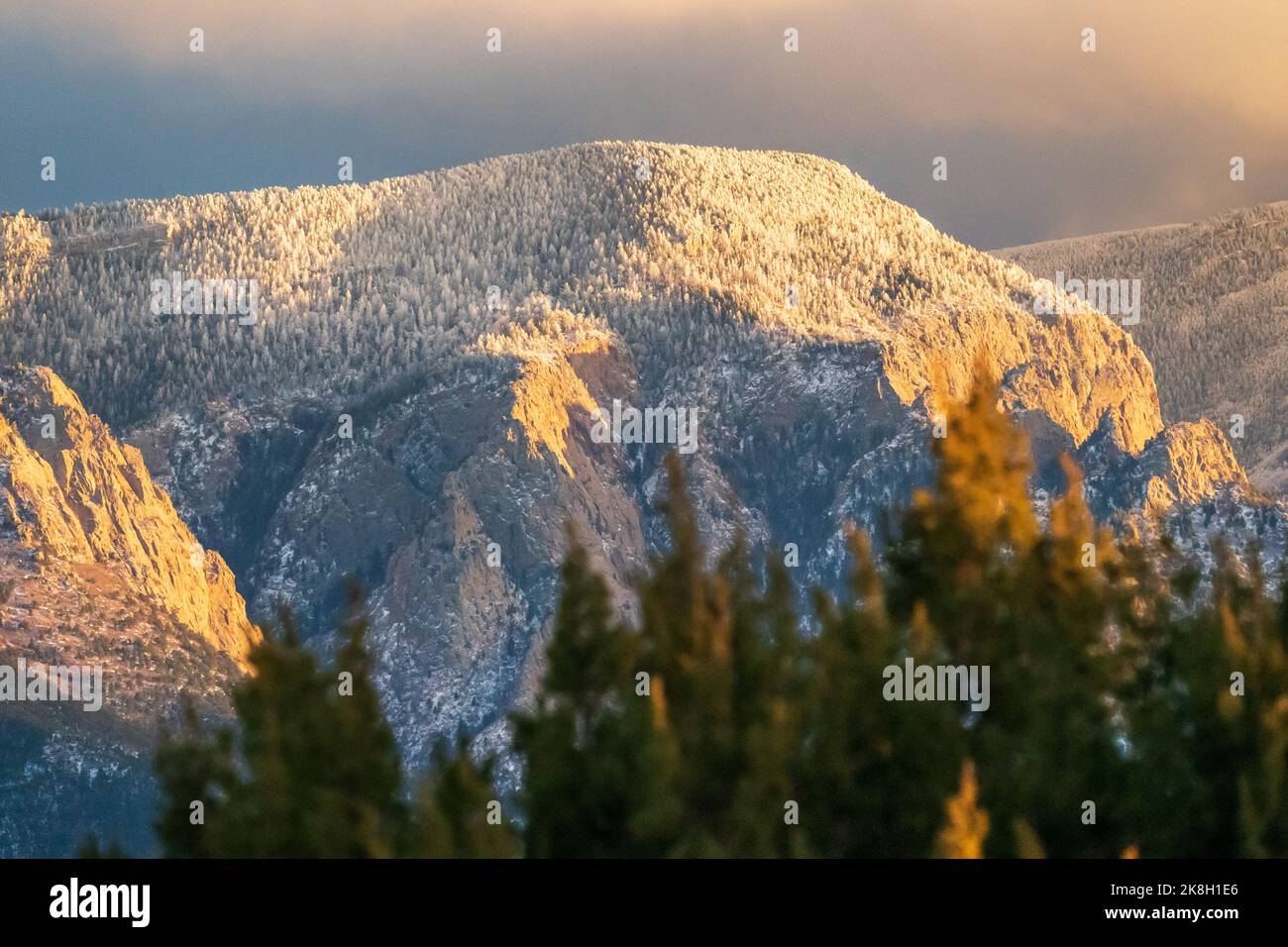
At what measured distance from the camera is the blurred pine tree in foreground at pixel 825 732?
13075cm

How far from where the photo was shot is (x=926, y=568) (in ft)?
492

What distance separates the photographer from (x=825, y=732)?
440 feet

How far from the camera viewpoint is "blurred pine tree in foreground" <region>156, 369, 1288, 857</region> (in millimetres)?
130750

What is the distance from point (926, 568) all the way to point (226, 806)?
140 feet

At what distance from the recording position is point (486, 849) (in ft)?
382
